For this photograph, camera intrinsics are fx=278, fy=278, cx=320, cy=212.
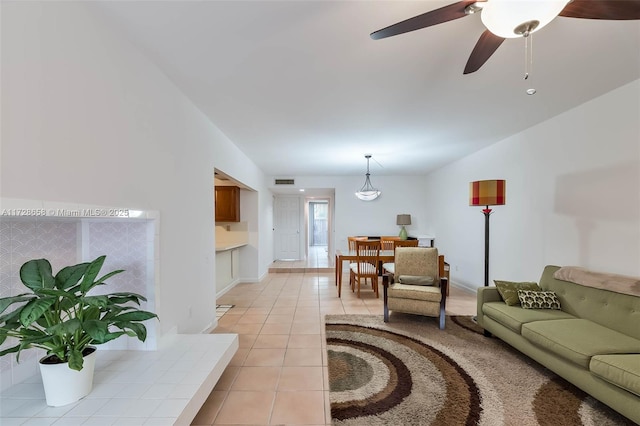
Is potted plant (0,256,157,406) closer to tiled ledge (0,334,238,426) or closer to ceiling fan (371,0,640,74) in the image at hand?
tiled ledge (0,334,238,426)

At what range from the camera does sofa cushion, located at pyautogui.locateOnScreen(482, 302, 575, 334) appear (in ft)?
8.10

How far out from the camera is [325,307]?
162 inches

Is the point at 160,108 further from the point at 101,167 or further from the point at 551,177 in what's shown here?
the point at 551,177

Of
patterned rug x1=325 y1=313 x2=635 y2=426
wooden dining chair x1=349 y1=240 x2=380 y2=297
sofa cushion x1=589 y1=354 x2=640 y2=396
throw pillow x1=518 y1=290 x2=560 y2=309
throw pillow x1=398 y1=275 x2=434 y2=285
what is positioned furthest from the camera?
wooden dining chair x1=349 y1=240 x2=380 y2=297

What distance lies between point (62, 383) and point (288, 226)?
7106 millimetres

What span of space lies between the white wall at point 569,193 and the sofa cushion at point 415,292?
4.28ft

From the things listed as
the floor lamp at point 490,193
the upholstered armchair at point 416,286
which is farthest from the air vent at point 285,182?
the floor lamp at point 490,193

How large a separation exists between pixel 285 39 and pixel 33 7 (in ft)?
3.92

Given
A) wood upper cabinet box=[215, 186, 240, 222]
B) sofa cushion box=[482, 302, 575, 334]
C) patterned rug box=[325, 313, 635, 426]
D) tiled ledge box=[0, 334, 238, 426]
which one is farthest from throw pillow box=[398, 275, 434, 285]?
wood upper cabinet box=[215, 186, 240, 222]

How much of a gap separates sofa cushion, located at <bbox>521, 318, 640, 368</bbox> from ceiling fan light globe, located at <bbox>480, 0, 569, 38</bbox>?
2.08 metres

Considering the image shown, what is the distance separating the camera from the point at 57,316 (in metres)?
1.37

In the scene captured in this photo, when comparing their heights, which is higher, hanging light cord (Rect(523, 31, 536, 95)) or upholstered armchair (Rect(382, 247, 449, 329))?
hanging light cord (Rect(523, 31, 536, 95))

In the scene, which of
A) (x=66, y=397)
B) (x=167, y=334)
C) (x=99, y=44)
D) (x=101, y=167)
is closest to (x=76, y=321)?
(x=66, y=397)

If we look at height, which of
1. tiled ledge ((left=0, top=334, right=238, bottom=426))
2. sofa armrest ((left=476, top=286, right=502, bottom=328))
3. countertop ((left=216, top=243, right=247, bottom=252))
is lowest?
tiled ledge ((left=0, top=334, right=238, bottom=426))
